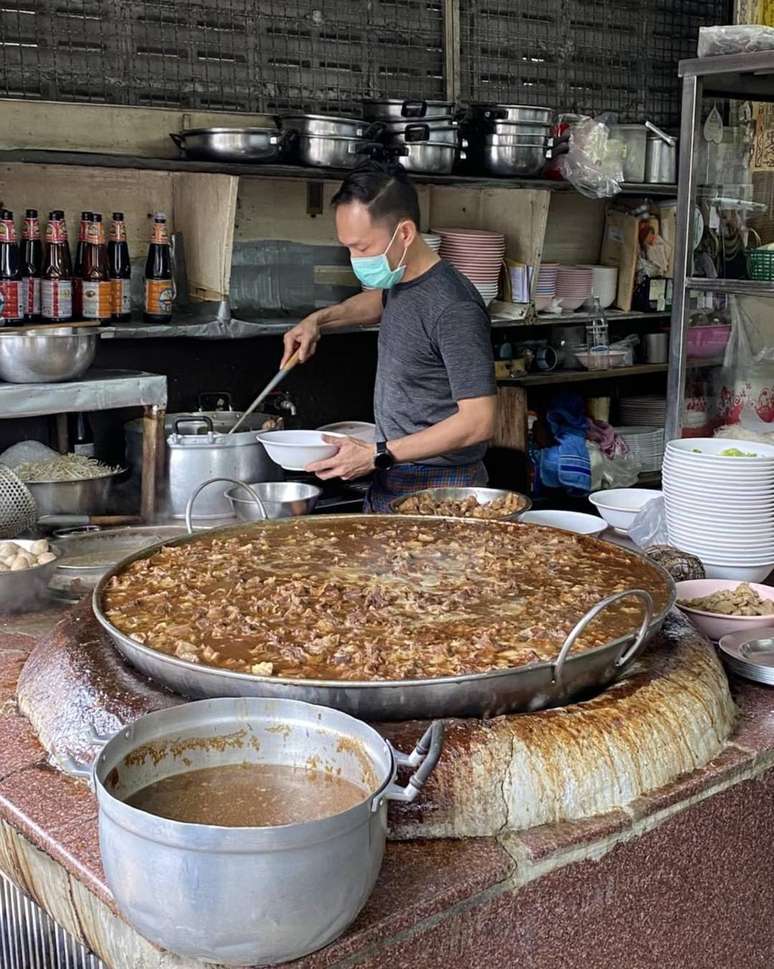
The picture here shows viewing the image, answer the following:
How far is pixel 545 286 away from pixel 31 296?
8.57 feet

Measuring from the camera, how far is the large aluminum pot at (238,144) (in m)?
4.12

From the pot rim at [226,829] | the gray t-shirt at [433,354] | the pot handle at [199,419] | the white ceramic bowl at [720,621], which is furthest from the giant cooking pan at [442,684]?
the pot handle at [199,419]

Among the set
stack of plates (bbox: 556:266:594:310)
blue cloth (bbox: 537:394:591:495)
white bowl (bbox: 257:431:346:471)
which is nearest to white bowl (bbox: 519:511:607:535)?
white bowl (bbox: 257:431:346:471)

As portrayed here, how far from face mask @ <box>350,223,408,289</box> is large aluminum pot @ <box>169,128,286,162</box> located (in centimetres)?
74

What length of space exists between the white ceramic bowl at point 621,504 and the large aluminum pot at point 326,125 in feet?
6.08

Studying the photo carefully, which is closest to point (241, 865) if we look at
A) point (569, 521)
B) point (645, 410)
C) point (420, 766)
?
point (420, 766)

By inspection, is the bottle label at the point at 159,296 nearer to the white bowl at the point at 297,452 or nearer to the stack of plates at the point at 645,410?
the white bowl at the point at 297,452

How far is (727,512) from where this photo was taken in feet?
9.11

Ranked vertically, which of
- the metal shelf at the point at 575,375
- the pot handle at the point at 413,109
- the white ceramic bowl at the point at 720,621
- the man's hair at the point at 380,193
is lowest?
the white ceramic bowl at the point at 720,621

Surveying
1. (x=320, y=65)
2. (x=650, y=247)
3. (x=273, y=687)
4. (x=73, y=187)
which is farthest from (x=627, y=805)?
(x=650, y=247)

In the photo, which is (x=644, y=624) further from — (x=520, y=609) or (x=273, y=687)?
(x=273, y=687)

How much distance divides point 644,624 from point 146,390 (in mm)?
2553

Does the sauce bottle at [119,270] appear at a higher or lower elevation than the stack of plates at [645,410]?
higher

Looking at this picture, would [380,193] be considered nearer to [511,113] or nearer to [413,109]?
[413,109]
